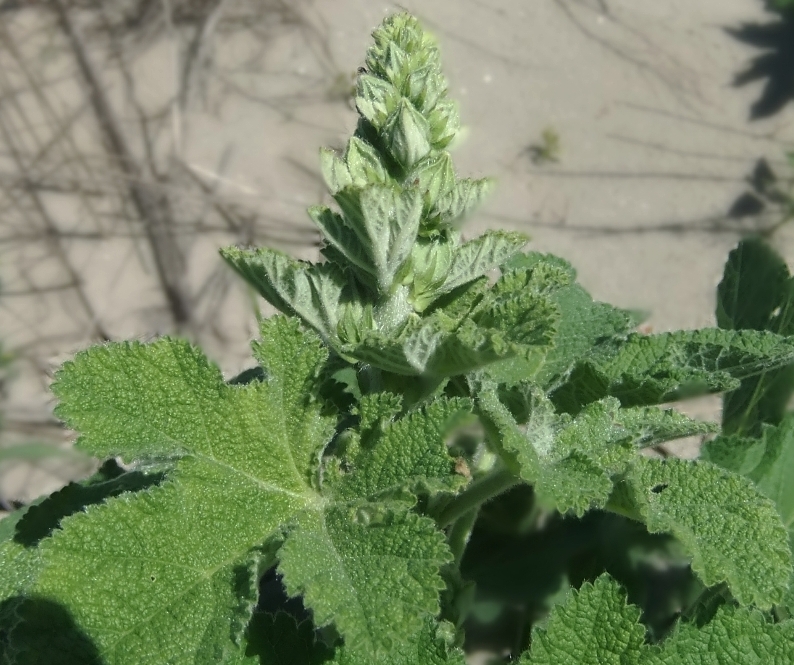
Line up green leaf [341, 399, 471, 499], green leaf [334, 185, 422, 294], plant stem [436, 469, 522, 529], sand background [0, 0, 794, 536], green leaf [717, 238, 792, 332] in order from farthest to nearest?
sand background [0, 0, 794, 536] → green leaf [717, 238, 792, 332] → plant stem [436, 469, 522, 529] → green leaf [341, 399, 471, 499] → green leaf [334, 185, 422, 294]

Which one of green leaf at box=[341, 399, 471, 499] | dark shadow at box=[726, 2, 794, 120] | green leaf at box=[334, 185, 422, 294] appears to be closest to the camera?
green leaf at box=[334, 185, 422, 294]

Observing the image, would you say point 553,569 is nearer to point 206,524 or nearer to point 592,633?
point 592,633

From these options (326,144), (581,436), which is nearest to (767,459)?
(581,436)

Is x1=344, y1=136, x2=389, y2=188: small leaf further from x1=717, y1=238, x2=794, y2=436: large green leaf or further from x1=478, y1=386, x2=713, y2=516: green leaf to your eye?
x1=717, y1=238, x2=794, y2=436: large green leaf

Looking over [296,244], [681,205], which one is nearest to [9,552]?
[296,244]

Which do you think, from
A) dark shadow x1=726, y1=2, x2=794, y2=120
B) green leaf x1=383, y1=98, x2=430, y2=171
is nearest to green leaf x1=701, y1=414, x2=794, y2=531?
green leaf x1=383, y1=98, x2=430, y2=171

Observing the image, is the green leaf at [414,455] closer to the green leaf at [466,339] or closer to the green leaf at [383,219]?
the green leaf at [466,339]
